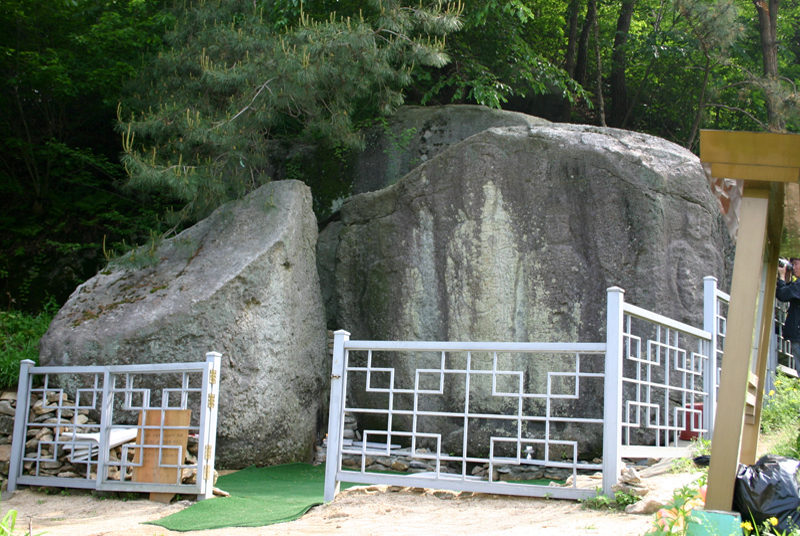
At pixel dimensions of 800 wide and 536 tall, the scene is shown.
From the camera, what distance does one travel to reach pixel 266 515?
4.36 m

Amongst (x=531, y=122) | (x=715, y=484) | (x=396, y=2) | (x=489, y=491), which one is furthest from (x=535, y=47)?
(x=715, y=484)

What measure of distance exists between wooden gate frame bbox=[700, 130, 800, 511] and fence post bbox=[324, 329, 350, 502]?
8.79ft

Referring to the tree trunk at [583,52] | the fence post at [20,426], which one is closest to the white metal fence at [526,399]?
the fence post at [20,426]

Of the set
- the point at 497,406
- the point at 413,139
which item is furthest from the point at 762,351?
the point at 413,139

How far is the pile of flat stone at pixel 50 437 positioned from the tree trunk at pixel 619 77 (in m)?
10.7

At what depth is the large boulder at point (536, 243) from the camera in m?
7.33

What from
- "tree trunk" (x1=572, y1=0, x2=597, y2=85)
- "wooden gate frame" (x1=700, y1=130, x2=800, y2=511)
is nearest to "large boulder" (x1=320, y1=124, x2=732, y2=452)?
"wooden gate frame" (x1=700, y1=130, x2=800, y2=511)

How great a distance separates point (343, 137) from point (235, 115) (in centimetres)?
147

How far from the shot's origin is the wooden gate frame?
8.70 ft

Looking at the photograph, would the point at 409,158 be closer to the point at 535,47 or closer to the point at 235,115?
the point at 235,115

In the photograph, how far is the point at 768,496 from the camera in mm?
2744

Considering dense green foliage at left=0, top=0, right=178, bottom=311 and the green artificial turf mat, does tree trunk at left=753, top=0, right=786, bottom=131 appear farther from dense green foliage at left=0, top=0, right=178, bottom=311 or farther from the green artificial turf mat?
dense green foliage at left=0, top=0, right=178, bottom=311

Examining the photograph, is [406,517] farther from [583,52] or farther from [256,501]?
[583,52]

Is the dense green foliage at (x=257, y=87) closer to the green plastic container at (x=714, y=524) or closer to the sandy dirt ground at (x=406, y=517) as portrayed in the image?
the sandy dirt ground at (x=406, y=517)
